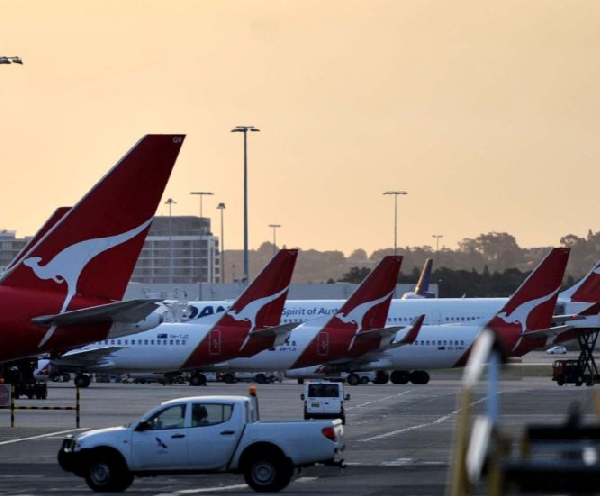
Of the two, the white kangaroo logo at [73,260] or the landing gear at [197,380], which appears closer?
the white kangaroo logo at [73,260]

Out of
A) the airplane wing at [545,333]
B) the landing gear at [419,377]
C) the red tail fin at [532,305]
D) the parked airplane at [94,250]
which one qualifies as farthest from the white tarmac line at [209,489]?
the landing gear at [419,377]

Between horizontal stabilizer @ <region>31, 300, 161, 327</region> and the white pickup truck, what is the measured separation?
257cm

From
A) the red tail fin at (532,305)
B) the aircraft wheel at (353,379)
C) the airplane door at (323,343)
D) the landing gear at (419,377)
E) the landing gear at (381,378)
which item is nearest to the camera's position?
the airplane door at (323,343)

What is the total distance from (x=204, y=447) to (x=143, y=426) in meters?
1.17

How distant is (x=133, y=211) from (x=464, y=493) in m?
22.6

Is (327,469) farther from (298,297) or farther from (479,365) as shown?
(298,297)

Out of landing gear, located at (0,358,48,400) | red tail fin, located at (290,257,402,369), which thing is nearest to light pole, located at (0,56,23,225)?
landing gear, located at (0,358,48,400)

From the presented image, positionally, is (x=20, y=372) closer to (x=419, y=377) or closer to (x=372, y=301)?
(x=372, y=301)

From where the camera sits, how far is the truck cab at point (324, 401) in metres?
43.9

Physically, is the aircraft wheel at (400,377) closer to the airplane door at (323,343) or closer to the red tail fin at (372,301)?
the red tail fin at (372,301)

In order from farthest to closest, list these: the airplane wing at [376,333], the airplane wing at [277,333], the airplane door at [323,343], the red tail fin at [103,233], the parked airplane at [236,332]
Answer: the airplane wing at [376,333], the airplane door at [323,343], the parked airplane at [236,332], the airplane wing at [277,333], the red tail fin at [103,233]

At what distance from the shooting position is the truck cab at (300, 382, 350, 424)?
43906 mm

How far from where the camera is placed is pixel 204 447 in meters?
24.0

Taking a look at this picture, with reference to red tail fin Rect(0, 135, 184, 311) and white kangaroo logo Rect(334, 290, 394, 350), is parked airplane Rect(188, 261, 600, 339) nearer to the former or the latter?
white kangaroo logo Rect(334, 290, 394, 350)
